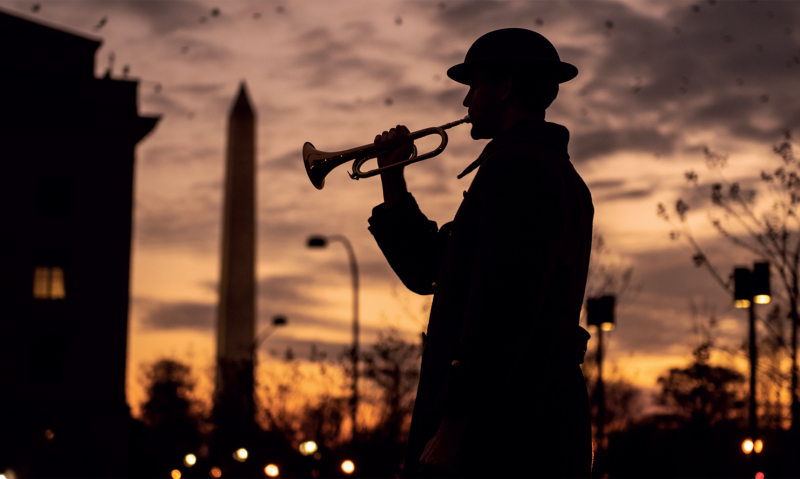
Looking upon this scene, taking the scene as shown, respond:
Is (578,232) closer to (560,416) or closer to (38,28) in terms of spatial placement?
(560,416)

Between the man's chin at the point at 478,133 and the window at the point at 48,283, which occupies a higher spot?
the window at the point at 48,283

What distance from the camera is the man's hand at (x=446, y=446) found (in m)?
3.66

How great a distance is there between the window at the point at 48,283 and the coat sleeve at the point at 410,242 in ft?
147

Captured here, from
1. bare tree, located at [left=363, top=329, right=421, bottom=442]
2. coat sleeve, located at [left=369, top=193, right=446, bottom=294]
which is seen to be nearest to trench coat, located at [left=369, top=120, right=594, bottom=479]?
coat sleeve, located at [left=369, top=193, right=446, bottom=294]

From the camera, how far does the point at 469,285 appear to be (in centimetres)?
400

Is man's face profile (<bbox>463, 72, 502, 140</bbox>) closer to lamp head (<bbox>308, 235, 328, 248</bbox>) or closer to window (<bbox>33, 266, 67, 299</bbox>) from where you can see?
lamp head (<bbox>308, 235, 328, 248</bbox>)

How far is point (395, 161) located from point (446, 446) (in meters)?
1.51

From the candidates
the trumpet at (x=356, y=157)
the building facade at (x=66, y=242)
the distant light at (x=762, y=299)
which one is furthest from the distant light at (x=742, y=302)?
the building facade at (x=66, y=242)

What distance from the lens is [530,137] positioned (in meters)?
4.12

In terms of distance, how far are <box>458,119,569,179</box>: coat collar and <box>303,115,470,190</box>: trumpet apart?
37 centimetres

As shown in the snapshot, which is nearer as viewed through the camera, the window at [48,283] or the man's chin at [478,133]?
the man's chin at [478,133]

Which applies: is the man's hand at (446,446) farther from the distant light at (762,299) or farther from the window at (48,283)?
the window at (48,283)

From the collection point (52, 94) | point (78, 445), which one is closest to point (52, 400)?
point (78, 445)

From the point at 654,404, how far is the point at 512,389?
77.8 metres
